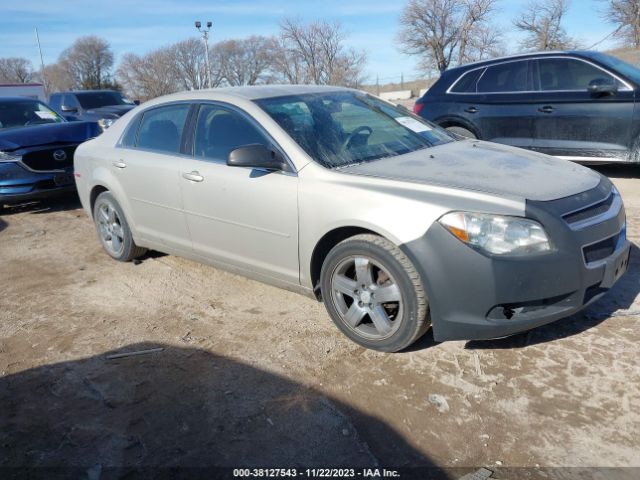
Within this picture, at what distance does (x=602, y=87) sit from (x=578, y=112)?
1.31ft

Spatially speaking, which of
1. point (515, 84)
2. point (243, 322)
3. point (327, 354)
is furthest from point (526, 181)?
point (515, 84)

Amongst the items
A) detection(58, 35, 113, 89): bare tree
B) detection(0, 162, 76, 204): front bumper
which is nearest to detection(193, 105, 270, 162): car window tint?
detection(0, 162, 76, 204): front bumper

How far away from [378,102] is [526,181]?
1.83m

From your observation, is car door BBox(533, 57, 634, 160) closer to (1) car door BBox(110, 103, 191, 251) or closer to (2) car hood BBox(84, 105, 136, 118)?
(1) car door BBox(110, 103, 191, 251)

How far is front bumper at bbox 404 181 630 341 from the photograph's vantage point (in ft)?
9.50

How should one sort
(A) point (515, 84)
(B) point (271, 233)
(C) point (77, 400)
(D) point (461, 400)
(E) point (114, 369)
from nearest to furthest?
1. (D) point (461, 400)
2. (C) point (77, 400)
3. (E) point (114, 369)
4. (B) point (271, 233)
5. (A) point (515, 84)

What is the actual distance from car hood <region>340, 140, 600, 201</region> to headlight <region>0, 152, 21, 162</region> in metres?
5.53

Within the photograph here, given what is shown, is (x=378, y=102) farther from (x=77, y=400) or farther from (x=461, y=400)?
(x=77, y=400)

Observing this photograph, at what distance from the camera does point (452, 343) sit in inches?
137

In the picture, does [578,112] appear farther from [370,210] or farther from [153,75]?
[153,75]

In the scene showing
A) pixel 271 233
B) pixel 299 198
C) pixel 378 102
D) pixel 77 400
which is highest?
pixel 378 102

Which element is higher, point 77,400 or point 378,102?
point 378,102

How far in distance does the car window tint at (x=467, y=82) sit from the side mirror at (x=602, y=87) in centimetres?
149

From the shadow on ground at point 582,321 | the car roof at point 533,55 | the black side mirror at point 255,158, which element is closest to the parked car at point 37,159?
the black side mirror at point 255,158
